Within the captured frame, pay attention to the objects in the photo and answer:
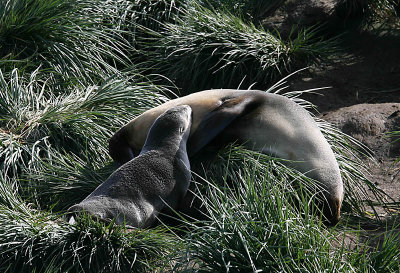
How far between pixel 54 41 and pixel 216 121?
7.59ft

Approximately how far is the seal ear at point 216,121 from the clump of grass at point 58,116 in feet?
2.68

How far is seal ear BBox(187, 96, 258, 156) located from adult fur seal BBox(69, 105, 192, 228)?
0.27 ft

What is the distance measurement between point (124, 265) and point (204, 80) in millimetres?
3603

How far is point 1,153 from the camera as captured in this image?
201 inches

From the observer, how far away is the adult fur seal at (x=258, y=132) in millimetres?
4844

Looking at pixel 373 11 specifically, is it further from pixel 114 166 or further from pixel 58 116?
pixel 114 166

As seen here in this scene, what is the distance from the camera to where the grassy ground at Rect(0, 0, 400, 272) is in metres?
3.52

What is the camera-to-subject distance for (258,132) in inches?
195

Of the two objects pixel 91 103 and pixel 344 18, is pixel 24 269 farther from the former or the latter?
pixel 344 18

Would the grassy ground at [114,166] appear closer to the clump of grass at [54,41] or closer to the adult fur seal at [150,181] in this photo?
the clump of grass at [54,41]

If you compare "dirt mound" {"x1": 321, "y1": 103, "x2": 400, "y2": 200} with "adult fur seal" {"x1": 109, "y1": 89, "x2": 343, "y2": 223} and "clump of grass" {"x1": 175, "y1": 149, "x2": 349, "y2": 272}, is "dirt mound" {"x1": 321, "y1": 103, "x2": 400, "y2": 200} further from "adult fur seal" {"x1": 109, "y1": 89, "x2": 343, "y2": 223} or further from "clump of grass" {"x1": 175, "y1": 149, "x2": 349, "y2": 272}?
"clump of grass" {"x1": 175, "y1": 149, "x2": 349, "y2": 272}

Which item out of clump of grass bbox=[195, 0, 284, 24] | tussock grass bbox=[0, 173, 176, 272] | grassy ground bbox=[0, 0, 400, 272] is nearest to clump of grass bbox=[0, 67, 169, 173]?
grassy ground bbox=[0, 0, 400, 272]

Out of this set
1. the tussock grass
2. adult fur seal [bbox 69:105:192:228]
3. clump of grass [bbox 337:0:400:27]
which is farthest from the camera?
clump of grass [bbox 337:0:400:27]

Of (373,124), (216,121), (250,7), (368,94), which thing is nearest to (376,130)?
(373,124)
